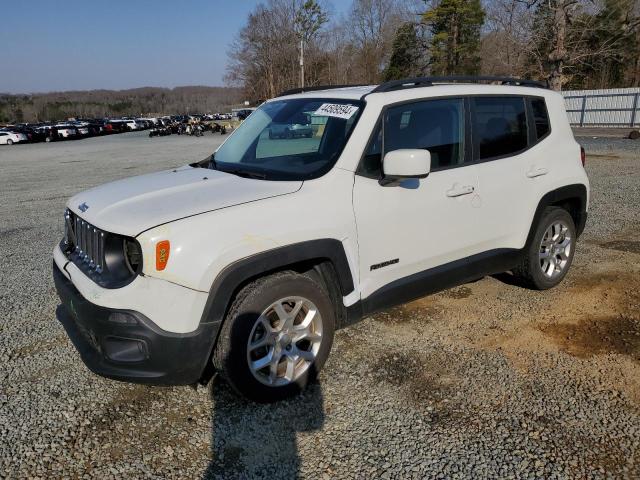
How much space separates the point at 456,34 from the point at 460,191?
51.5 metres

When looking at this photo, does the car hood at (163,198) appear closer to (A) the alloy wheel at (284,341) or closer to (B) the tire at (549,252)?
(A) the alloy wheel at (284,341)

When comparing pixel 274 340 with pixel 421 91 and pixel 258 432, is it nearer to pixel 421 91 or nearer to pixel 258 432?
pixel 258 432

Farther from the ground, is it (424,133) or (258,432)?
(424,133)

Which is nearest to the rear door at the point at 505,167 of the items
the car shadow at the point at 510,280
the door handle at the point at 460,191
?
the door handle at the point at 460,191

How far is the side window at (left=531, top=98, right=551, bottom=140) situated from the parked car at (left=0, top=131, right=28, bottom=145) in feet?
157

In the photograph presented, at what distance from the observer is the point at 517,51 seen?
2050cm

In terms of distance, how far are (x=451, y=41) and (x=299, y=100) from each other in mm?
51462

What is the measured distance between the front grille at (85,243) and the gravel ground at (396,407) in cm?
85

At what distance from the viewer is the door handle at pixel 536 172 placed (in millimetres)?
3963

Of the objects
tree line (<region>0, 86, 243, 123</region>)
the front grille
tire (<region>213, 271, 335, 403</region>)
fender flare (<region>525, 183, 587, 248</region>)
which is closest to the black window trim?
tire (<region>213, 271, 335, 403</region>)

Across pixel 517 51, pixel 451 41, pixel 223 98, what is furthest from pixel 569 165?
pixel 223 98

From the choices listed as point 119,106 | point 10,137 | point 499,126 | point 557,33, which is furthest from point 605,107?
point 119,106

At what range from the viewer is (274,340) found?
2.89 meters

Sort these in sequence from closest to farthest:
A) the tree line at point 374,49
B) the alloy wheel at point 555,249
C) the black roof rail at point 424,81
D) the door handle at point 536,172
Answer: the black roof rail at point 424,81 < the door handle at point 536,172 < the alloy wheel at point 555,249 < the tree line at point 374,49
